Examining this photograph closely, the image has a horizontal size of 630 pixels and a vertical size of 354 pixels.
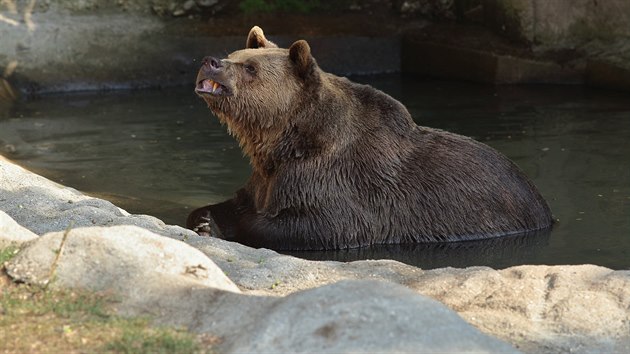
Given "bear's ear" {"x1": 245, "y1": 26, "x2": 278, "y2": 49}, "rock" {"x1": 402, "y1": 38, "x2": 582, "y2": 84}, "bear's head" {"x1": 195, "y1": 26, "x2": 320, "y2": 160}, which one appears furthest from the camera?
"rock" {"x1": 402, "y1": 38, "x2": 582, "y2": 84}

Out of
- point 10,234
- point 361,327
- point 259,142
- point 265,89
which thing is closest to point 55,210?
point 259,142

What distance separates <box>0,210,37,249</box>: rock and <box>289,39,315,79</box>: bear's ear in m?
3.41

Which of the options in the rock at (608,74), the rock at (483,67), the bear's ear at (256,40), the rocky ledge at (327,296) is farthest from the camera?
the rock at (483,67)

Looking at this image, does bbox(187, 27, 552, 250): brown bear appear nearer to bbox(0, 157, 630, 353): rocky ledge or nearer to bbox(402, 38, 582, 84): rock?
bbox(0, 157, 630, 353): rocky ledge

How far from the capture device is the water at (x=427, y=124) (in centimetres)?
937

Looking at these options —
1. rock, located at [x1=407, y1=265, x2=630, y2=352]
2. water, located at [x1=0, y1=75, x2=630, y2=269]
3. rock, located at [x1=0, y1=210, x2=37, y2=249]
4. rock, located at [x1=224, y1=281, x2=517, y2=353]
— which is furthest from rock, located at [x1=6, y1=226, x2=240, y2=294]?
water, located at [x1=0, y1=75, x2=630, y2=269]

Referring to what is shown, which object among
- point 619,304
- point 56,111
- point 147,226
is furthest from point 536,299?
point 56,111

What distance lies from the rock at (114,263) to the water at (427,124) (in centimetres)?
335

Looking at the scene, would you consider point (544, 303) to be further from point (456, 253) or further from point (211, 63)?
point (211, 63)

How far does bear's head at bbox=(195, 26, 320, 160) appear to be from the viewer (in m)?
9.20

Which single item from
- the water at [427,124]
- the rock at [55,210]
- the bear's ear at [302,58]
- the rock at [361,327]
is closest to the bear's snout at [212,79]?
the bear's ear at [302,58]

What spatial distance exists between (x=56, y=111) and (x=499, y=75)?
7392 millimetres

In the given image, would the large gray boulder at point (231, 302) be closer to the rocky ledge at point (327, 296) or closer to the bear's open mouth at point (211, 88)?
the rocky ledge at point (327, 296)

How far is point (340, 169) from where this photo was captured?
30.6 ft
